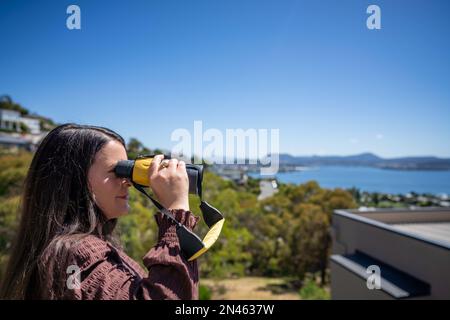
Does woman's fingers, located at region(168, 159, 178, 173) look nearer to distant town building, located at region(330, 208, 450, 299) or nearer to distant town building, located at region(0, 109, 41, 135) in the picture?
distant town building, located at region(330, 208, 450, 299)

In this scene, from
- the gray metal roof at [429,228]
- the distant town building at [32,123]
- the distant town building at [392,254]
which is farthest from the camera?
the distant town building at [32,123]

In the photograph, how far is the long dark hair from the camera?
2.71 ft

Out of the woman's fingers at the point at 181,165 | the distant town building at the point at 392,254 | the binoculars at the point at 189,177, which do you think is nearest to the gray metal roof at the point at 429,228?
the distant town building at the point at 392,254

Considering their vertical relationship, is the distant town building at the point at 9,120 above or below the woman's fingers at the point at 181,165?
above

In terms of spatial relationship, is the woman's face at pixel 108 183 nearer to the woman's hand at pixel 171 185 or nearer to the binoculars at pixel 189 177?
the binoculars at pixel 189 177

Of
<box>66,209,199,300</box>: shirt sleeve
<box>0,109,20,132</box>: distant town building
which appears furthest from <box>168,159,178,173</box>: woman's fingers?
<box>0,109,20,132</box>: distant town building

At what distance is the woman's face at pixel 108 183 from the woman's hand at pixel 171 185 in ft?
0.52

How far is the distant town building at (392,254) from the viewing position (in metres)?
4.43

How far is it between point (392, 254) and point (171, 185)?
5.93 m

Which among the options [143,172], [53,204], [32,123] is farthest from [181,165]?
[32,123]

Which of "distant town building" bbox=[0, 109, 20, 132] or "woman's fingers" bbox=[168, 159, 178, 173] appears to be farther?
"distant town building" bbox=[0, 109, 20, 132]

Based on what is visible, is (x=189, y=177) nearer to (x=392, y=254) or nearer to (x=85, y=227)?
(x=85, y=227)

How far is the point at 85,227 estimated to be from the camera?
868mm
